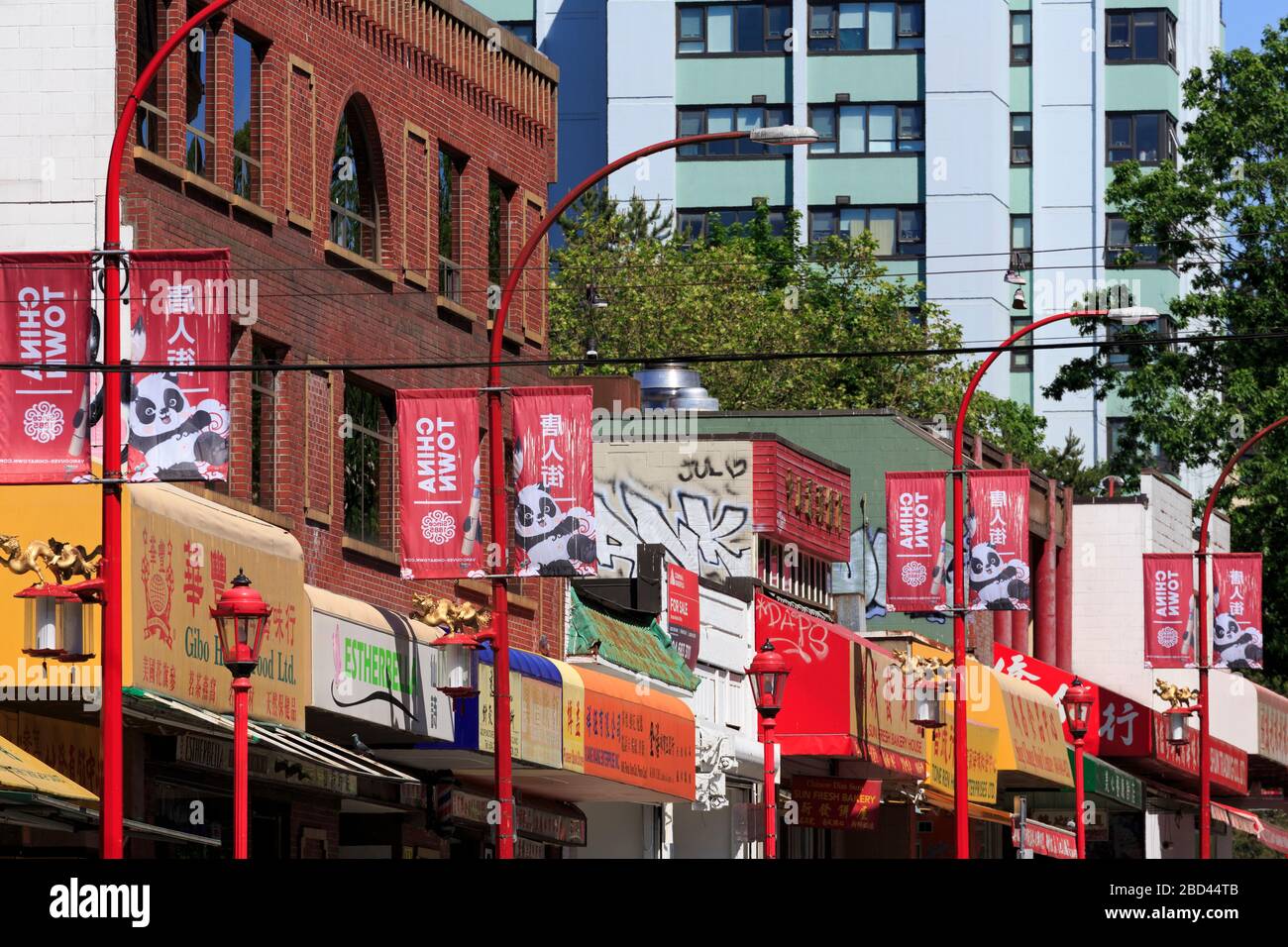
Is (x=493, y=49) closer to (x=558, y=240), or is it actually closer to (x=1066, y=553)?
(x=1066, y=553)

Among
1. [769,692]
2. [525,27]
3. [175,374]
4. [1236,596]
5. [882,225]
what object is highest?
[525,27]

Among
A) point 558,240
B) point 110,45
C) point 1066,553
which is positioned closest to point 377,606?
point 110,45

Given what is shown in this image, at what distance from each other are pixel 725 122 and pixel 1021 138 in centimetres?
988

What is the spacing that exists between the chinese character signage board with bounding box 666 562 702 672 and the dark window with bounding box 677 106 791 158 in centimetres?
4943

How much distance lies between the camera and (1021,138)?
89750 millimetres

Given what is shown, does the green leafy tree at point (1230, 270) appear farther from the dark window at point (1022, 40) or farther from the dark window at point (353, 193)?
the dark window at point (353, 193)

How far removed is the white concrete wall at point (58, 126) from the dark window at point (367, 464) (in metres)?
5.86

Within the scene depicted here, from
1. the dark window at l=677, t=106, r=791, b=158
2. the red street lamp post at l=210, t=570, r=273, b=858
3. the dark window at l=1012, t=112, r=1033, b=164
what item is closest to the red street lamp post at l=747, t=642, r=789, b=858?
the red street lamp post at l=210, t=570, r=273, b=858

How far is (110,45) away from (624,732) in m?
11.9

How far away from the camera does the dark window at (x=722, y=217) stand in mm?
85981

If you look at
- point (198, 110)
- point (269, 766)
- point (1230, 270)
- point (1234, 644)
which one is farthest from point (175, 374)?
point (1230, 270)

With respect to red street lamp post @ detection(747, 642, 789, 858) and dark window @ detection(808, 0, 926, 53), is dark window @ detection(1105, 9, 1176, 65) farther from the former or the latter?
red street lamp post @ detection(747, 642, 789, 858)

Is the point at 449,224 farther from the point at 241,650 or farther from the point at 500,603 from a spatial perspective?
the point at 241,650

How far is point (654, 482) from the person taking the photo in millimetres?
45250
